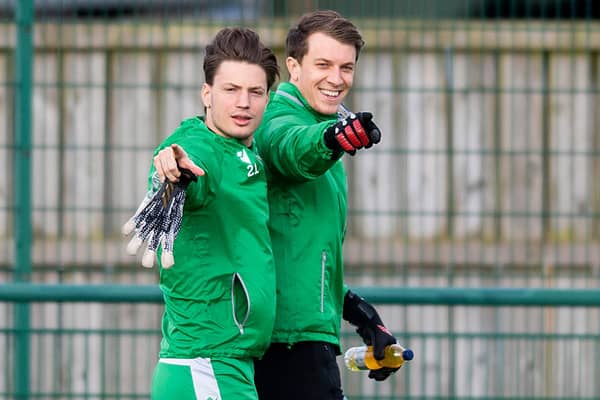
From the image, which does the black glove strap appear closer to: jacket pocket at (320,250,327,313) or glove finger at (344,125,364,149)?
jacket pocket at (320,250,327,313)

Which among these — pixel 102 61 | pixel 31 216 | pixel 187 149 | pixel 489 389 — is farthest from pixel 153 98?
pixel 187 149

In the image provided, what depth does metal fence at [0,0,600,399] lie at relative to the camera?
802 cm

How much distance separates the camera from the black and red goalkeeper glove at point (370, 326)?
5.42 metres

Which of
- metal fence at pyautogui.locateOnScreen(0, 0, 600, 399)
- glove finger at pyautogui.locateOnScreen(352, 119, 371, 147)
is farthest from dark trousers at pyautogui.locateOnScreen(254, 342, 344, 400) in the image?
metal fence at pyautogui.locateOnScreen(0, 0, 600, 399)

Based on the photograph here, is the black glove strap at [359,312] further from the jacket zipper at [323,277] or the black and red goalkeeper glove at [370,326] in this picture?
the jacket zipper at [323,277]

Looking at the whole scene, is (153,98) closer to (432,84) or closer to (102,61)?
(102,61)

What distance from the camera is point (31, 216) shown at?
310 inches

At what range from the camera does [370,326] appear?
544cm

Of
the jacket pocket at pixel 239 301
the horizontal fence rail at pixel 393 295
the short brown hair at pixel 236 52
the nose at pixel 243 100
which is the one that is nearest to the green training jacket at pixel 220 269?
the jacket pocket at pixel 239 301

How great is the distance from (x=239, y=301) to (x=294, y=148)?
477 mm

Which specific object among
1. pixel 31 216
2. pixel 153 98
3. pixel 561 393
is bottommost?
pixel 561 393

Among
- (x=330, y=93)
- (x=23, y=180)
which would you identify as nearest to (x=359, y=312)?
(x=330, y=93)

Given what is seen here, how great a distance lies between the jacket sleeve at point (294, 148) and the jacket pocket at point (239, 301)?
0.38 m

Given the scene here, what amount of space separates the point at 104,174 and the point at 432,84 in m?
1.73
